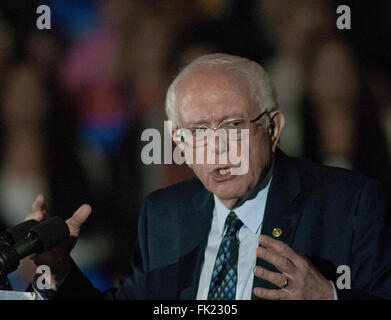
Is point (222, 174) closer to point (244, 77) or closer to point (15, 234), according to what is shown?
point (244, 77)

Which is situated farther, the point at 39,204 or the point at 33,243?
the point at 39,204

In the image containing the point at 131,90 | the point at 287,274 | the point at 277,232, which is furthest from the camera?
the point at 131,90

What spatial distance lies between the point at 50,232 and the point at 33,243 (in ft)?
0.25

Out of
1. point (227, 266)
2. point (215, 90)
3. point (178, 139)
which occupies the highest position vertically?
point (215, 90)

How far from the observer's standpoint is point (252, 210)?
1.75m

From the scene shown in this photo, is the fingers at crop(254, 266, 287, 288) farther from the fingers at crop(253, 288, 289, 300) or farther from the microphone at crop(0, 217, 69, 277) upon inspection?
the microphone at crop(0, 217, 69, 277)

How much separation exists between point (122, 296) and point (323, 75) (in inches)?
46.0

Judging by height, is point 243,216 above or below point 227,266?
above

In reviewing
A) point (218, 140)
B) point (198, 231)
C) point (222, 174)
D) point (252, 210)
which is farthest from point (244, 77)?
point (198, 231)

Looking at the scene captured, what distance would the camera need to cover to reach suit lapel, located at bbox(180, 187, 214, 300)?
1.75m

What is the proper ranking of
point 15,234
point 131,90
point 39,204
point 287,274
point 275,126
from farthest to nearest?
point 131,90, point 275,126, point 39,204, point 287,274, point 15,234

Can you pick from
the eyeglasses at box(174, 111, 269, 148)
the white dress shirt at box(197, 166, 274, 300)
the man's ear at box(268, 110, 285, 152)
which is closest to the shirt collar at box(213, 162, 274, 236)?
the white dress shirt at box(197, 166, 274, 300)

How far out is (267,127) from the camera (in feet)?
5.81
